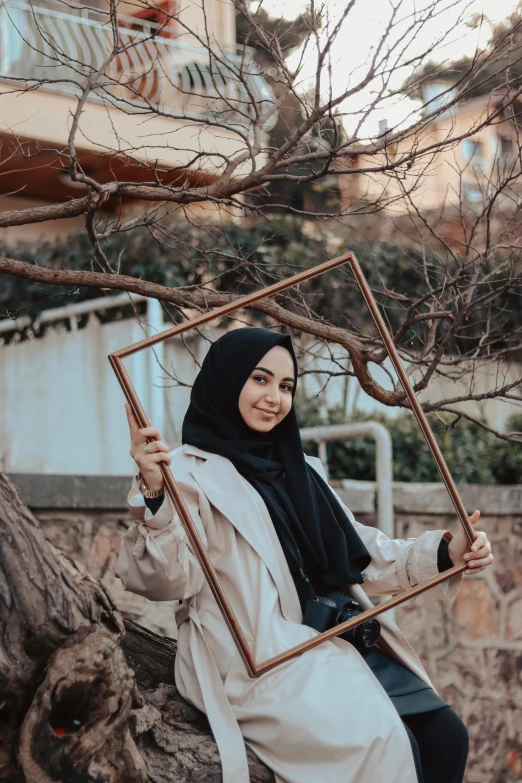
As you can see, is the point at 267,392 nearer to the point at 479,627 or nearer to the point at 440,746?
the point at 440,746

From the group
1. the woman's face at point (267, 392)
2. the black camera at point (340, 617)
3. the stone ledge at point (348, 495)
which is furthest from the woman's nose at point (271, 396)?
the stone ledge at point (348, 495)

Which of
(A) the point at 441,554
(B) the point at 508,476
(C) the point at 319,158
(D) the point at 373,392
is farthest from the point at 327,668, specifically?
(B) the point at 508,476

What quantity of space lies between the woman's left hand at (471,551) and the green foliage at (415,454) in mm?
3404

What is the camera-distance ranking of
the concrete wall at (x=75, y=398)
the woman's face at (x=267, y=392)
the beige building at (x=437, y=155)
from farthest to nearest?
the concrete wall at (x=75, y=398), the beige building at (x=437, y=155), the woman's face at (x=267, y=392)

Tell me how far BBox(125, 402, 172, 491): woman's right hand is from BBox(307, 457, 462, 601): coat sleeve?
0.71 m

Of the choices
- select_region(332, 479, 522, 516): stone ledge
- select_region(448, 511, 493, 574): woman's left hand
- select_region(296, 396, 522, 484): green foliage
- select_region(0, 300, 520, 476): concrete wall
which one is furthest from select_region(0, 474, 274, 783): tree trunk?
select_region(296, 396, 522, 484): green foliage

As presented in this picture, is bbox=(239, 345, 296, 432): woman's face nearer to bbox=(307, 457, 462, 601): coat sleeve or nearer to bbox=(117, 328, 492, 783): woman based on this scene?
bbox=(117, 328, 492, 783): woman

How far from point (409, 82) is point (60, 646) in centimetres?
221

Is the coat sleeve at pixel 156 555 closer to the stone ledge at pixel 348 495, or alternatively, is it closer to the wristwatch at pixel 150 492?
the wristwatch at pixel 150 492

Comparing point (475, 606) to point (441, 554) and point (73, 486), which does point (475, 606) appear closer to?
point (73, 486)

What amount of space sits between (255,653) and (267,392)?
2.33 feet

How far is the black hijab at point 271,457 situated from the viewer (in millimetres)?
2707

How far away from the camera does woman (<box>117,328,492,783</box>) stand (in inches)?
94.7

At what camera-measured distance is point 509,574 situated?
222 inches
